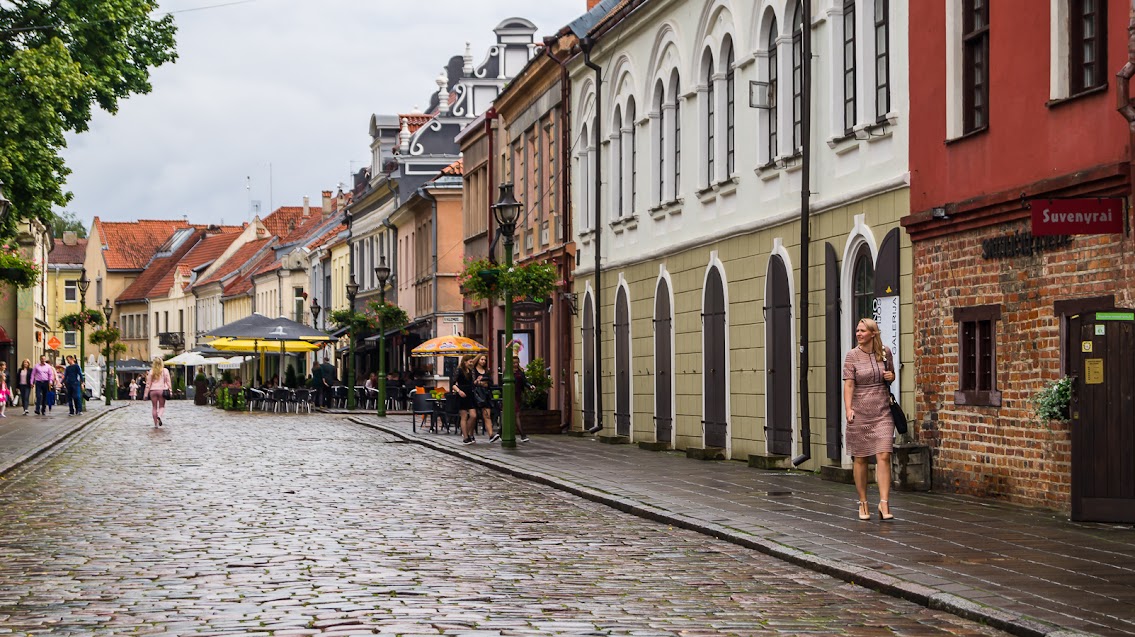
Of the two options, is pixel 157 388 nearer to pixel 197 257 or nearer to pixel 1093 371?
pixel 1093 371

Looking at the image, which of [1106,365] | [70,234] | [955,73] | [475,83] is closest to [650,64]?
[955,73]

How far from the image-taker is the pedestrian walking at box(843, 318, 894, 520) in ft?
49.2

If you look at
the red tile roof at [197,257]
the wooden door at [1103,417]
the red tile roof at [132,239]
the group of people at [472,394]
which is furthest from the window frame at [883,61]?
the red tile roof at [132,239]

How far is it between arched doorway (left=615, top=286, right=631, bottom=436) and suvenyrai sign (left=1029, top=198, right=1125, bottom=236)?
17.7 meters

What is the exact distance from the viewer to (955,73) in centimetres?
1770

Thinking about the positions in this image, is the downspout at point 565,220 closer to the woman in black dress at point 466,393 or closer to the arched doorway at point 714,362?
the woman in black dress at point 466,393

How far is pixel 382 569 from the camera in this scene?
11961mm

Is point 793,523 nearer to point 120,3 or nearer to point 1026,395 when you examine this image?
point 1026,395

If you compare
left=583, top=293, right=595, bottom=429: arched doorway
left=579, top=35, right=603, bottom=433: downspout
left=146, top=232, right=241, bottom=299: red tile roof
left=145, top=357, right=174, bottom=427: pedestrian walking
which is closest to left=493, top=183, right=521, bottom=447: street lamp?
left=579, top=35, right=603, bottom=433: downspout

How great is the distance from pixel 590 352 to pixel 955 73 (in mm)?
17598

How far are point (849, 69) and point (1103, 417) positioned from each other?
7899mm

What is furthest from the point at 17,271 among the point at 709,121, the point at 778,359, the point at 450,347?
the point at 778,359

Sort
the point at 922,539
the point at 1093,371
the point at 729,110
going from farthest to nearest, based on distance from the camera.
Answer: the point at 729,110
the point at 1093,371
the point at 922,539

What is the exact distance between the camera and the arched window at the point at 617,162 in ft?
107
